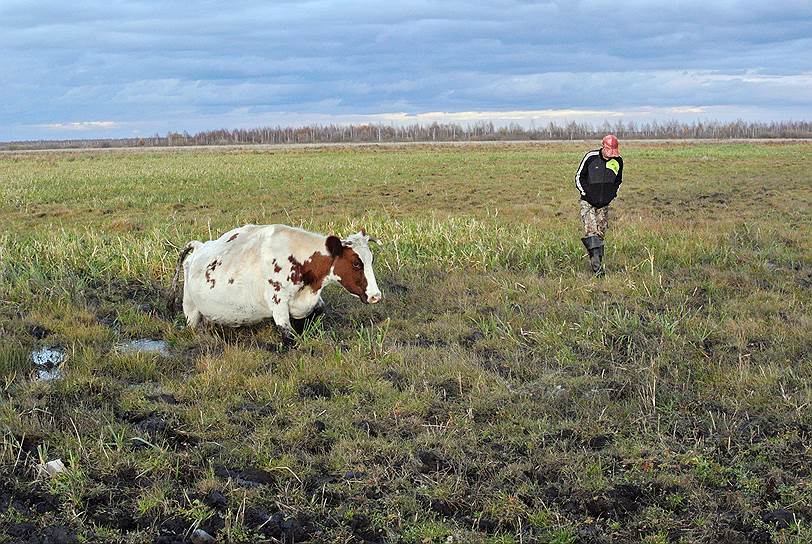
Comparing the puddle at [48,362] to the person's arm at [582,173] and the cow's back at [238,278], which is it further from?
the person's arm at [582,173]

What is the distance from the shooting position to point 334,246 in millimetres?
7531

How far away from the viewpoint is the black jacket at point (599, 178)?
33.9ft

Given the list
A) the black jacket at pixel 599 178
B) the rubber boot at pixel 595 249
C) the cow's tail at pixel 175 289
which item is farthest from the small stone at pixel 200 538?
the black jacket at pixel 599 178

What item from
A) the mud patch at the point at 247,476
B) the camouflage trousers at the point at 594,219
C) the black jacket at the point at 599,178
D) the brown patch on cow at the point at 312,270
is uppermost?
the black jacket at the point at 599,178

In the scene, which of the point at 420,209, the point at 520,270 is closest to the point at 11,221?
the point at 420,209

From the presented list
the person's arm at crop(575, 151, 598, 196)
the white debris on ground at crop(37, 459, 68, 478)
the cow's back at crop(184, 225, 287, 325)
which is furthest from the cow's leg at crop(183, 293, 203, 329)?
the person's arm at crop(575, 151, 598, 196)

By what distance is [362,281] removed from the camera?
7559 mm

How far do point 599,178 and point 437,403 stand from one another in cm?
574

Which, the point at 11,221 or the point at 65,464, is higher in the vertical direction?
the point at 11,221

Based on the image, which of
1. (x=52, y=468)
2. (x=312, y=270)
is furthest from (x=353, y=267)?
(x=52, y=468)

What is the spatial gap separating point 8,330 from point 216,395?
3.37 meters

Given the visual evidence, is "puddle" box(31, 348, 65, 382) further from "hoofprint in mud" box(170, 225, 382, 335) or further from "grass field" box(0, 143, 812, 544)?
"hoofprint in mud" box(170, 225, 382, 335)

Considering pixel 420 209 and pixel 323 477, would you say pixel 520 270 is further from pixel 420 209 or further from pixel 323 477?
pixel 420 209

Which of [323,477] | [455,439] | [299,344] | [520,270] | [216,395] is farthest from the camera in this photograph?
[520,270]
